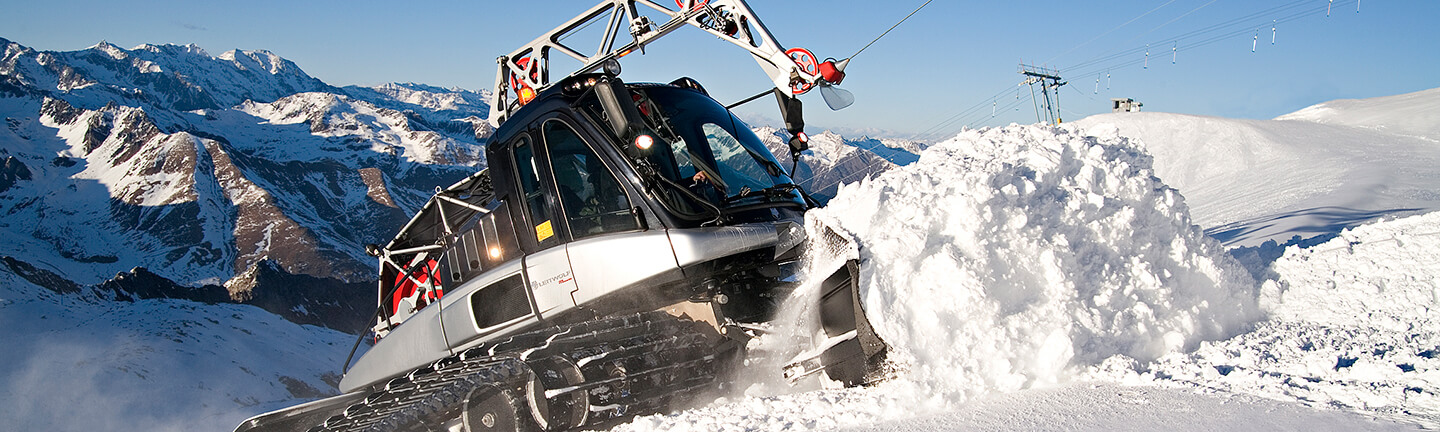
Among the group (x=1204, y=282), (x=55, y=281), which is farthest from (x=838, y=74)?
(x=55, y=281)

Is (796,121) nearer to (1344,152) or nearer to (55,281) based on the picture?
(1344,152)

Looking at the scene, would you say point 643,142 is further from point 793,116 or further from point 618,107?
point 793,116

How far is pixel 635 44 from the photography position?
7715 mm

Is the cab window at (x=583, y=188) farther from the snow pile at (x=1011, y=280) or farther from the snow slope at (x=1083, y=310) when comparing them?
the snow pile at (x=1011, y=280)

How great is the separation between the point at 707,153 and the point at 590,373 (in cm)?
189

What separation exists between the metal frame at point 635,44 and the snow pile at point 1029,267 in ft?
5.01

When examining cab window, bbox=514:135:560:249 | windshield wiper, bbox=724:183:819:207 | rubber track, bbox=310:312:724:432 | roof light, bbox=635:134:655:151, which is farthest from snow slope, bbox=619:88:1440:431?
cab window, bbox=514:135:560:249

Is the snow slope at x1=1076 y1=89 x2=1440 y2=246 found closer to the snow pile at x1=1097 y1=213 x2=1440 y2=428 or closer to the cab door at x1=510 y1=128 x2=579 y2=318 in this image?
the snow pile at x1=1097 y1=213 x2=1440 y2=428

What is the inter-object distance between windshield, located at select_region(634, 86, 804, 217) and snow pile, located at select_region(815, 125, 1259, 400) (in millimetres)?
949

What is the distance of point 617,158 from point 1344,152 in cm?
1684

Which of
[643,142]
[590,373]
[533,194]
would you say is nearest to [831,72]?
[643,142]

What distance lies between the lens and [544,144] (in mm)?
6672

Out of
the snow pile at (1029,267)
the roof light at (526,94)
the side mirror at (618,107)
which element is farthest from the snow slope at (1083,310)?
the roof light at (526,94)

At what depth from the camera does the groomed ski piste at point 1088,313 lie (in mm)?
4293
